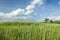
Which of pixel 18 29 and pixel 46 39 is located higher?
pixel 18 29

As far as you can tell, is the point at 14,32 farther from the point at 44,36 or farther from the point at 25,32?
the point at 44,36

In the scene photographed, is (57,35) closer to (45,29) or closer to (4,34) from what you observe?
(45,29)

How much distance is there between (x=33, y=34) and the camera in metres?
2.74

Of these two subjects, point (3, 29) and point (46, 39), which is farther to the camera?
point (3, 29)

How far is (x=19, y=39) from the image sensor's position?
8.84ft

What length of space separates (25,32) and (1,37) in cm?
43

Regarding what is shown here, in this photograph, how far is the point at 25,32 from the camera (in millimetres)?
2746

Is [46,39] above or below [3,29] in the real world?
below

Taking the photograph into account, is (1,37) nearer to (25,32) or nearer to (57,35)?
(25,32)

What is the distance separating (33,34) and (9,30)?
0.42 metres

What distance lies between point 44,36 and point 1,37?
2.42ft

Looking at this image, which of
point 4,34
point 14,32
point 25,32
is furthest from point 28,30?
point 4,34

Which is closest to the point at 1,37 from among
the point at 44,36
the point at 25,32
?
the point at 25,32

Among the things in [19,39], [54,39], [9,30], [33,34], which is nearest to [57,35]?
[54,39]
